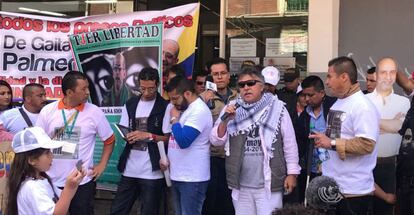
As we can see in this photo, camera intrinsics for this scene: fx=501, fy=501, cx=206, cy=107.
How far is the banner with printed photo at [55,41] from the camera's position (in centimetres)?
580

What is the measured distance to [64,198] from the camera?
3080 mm

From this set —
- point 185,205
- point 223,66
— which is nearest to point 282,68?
point 223,66

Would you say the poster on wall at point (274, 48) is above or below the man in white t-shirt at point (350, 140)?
above

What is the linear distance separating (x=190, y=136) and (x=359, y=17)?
12.5 ft

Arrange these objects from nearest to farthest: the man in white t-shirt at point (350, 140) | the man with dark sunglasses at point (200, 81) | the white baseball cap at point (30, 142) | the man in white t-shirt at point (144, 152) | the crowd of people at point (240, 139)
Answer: the white baseball cap at point (30, 142)
the man in white t-shirt at point (350, 140)
the crowd of people at point (240, 139)
the man in white t-shirt at point (144, 152)
the man with dark sunglasses at point (200, 81)

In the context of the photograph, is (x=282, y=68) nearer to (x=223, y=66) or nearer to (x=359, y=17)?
(x=359, y=17)

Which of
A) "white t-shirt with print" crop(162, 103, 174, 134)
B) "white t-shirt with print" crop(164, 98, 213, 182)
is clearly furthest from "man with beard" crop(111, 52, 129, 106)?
"white t-shirt with print" crop(164, 98, 213, 182)

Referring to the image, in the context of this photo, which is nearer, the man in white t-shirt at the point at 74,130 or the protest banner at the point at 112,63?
the man in white t-shirt at the point at 74,130

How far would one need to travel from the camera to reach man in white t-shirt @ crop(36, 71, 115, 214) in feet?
15.1

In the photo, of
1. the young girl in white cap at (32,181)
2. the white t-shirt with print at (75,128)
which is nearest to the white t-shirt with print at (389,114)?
the white t-shirt with print at (75,128)

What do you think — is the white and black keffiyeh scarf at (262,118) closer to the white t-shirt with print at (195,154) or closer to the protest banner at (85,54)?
the white t-shirt with print at (195,154)

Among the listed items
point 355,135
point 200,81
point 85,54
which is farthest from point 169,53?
point 355,135

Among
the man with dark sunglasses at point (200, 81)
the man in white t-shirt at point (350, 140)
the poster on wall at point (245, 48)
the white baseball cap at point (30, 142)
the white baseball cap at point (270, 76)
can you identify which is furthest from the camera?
the poster on wall at point (245, 48)

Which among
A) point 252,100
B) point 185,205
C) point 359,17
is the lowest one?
point 185,205
